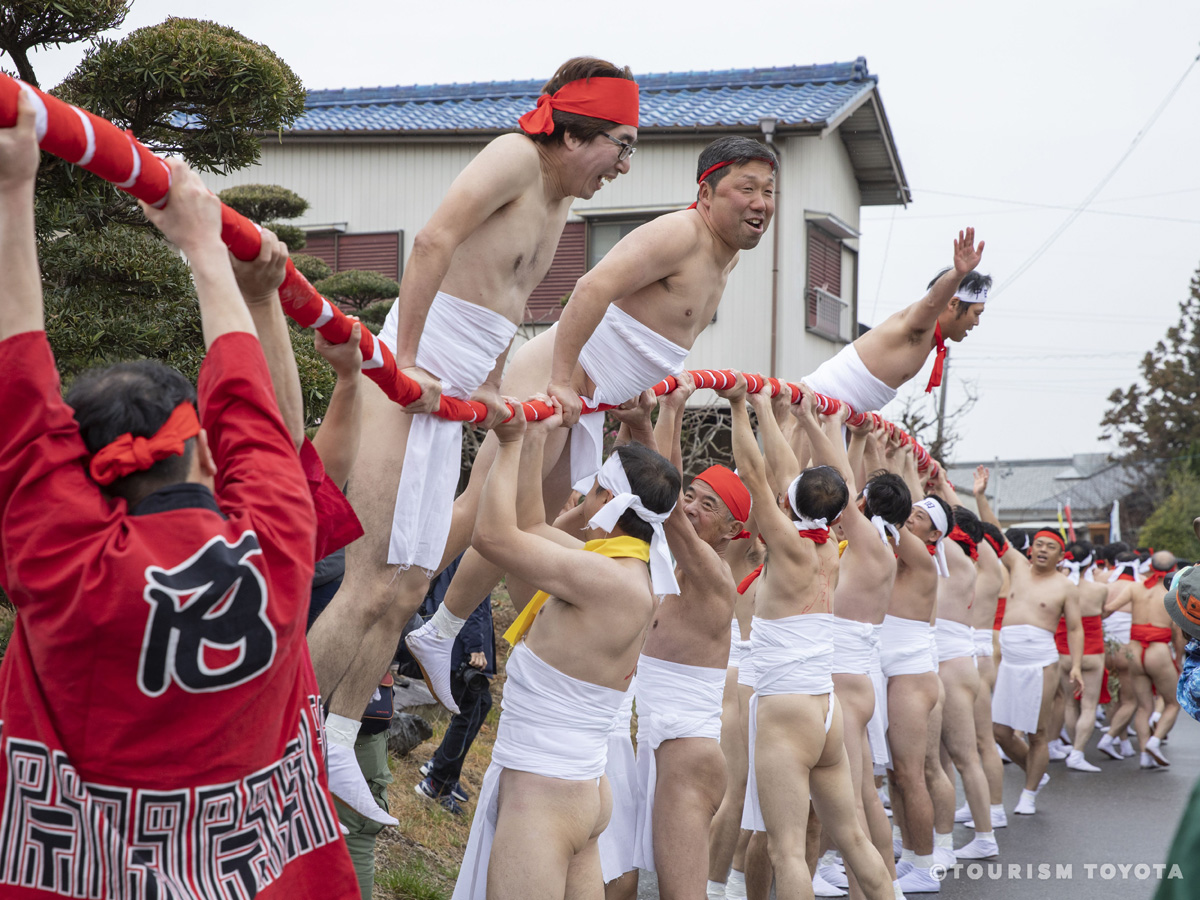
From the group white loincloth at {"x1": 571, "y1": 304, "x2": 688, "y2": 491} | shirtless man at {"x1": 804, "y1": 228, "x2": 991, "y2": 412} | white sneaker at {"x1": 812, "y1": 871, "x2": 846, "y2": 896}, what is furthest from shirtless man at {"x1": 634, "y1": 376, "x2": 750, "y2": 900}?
white sneaker at {"x1": 812, "y1": 871, "x2": 846, "y2": 896}

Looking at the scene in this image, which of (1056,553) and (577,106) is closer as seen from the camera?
(577,106)

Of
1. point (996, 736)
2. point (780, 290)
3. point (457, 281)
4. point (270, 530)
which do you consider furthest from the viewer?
point (780, 290)

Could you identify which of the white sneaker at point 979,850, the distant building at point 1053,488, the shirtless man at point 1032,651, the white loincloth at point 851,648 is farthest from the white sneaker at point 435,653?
the distant building at point 1053,488

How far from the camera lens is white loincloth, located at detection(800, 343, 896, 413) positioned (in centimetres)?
681

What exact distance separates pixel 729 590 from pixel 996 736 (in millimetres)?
8256

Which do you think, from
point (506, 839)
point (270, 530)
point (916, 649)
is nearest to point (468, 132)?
point (916, 649)

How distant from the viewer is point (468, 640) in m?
7.07

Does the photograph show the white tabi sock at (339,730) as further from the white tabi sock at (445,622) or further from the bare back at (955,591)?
the bare back at (955,591)

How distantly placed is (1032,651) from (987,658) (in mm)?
1350

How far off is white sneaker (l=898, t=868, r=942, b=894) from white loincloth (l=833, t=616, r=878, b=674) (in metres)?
1.84

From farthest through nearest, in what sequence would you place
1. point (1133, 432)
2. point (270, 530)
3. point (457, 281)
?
point (1133, 432), point (457, 281), point (270, 530)

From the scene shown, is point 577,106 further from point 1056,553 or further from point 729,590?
point 1056,553

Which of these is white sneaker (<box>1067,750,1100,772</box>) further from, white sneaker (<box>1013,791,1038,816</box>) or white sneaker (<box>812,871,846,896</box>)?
white sneaker (<box>812,871,846,896</box>)

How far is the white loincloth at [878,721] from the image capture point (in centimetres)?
709
